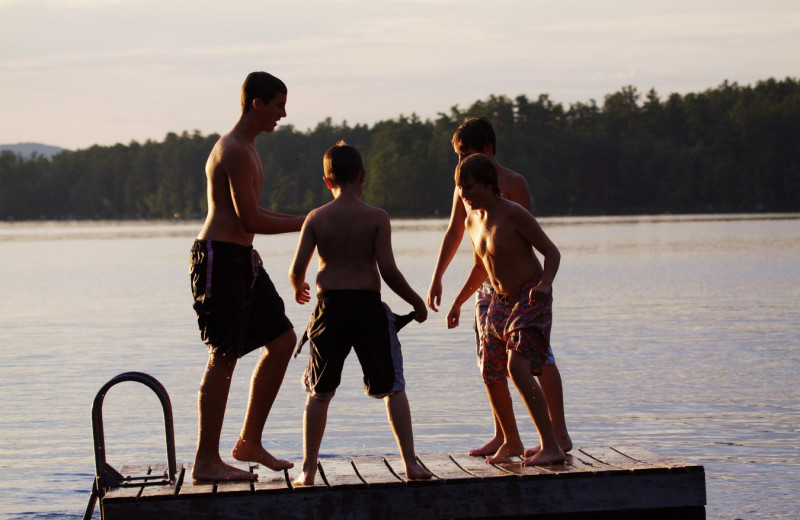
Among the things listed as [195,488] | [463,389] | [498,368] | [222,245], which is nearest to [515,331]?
[498,368]

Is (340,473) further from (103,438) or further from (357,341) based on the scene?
(103,438)

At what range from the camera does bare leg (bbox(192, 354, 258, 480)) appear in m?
5.77

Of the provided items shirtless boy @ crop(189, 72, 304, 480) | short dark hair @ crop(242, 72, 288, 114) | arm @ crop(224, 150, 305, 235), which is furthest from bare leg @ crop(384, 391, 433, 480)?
short dark hair @ crop(242, 72, 288, 114)

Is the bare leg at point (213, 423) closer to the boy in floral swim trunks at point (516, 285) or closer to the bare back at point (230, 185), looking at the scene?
the bare back at point (230, 185)

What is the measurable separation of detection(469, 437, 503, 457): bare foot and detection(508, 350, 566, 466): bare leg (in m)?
0.43

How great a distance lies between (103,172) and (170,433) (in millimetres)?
188926

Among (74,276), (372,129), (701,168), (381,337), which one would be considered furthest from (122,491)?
(372,129)

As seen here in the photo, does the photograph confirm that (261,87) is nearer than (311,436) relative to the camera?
No

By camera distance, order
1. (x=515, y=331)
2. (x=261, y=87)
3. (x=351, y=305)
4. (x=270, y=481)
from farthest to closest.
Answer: (x=515, y=331), (x=261, y=87), (x=270, y=481), (x=351, y=305)

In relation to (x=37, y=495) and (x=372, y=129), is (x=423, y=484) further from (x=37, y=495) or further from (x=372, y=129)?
(x=372, y=129)

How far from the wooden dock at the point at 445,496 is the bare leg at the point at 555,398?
52 centimetres

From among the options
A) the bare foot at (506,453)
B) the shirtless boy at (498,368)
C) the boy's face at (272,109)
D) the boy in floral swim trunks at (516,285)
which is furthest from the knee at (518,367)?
the boy's face at (272,109)

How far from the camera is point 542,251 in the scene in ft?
19.9

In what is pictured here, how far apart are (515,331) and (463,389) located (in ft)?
17.0
